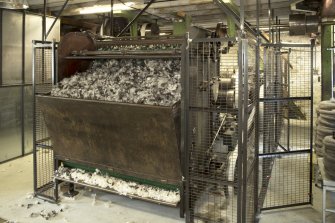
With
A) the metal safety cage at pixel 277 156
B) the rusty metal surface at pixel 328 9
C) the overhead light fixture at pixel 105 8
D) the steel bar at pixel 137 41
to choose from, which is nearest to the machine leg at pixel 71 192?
the steel bar at pixel 137 41

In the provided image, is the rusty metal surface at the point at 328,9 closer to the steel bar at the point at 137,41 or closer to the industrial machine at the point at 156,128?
the industrial machine at the point at 156,128

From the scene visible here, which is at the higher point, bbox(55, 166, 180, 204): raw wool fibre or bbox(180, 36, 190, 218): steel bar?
bbox(180, 36, 190, 218): steel bar

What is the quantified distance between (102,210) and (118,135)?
0.99 m

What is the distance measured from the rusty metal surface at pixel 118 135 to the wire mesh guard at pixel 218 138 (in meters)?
0.23

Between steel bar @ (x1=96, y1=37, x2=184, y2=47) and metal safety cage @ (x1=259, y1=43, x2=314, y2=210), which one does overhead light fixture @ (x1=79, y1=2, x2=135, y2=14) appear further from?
metal safety cage @ (x1=259, y1=43, x2=314, y2=210)

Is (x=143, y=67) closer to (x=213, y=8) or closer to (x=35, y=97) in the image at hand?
(x=35, y=97)

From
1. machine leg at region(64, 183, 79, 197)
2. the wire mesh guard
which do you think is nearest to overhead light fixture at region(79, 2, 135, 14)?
the wire mesh guard

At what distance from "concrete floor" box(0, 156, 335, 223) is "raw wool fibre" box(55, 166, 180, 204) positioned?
0.97 ft

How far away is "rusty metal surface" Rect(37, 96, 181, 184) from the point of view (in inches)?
116

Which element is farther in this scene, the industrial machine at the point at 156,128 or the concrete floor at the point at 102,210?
the concrete floor at the point at 102,210

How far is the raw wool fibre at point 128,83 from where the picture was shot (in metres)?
3.12

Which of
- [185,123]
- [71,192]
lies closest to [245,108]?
[185,123]

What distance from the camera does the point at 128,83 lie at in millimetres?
3461

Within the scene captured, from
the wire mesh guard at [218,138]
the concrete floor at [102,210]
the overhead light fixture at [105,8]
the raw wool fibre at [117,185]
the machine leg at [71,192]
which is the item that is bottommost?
the concrete floor at [102,210]
